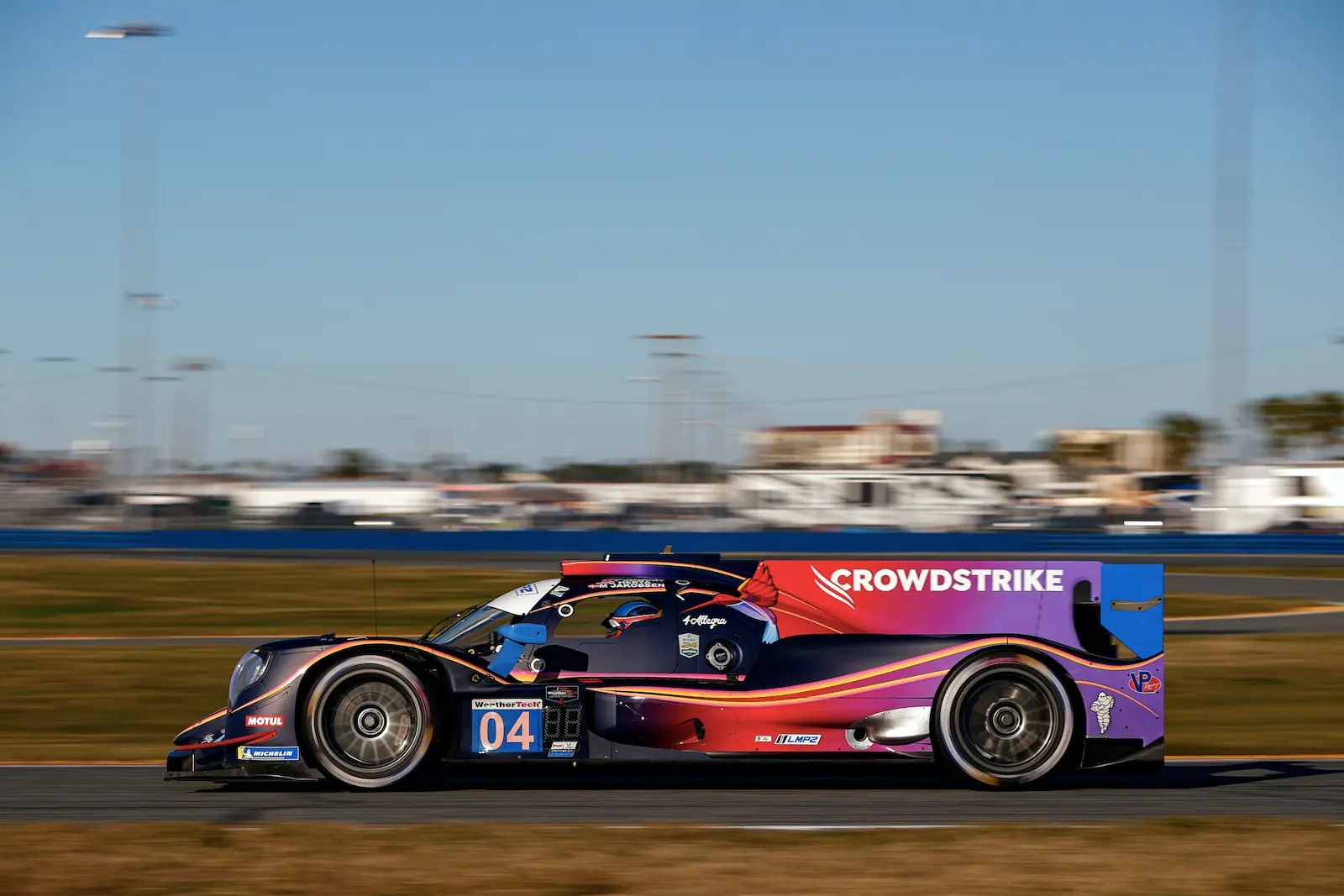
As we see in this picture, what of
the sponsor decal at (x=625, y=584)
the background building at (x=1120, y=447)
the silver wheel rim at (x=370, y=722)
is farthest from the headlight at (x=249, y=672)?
the background building at (x=1120, y=447)

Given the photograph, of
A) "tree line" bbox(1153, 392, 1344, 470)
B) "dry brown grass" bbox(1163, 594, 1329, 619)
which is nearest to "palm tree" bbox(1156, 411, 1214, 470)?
"tree line" bbox(1153, 392, 1344, 470)

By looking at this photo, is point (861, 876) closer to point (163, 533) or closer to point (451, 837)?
point (451, 837)

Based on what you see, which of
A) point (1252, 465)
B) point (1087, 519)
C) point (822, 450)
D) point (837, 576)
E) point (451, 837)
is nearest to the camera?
point (451, 837)

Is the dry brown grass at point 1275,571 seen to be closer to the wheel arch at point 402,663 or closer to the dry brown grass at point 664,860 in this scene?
the dry brown grass at point 664,860

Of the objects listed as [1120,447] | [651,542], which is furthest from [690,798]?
[1120,447]

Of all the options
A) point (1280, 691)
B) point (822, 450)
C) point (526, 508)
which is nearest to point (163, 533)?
point (526, 508)

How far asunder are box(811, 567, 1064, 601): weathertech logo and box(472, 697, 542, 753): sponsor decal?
6.31 ft

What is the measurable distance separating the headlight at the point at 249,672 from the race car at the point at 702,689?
0.04ft

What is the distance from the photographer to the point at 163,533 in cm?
3947

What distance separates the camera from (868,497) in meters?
41.4

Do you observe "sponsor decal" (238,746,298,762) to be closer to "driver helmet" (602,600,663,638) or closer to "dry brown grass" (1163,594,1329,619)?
"driver helmet" (602,600,663,638)

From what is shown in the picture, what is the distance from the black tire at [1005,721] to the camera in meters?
7.78

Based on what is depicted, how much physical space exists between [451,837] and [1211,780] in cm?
489

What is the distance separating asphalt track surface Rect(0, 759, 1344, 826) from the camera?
716 cm
